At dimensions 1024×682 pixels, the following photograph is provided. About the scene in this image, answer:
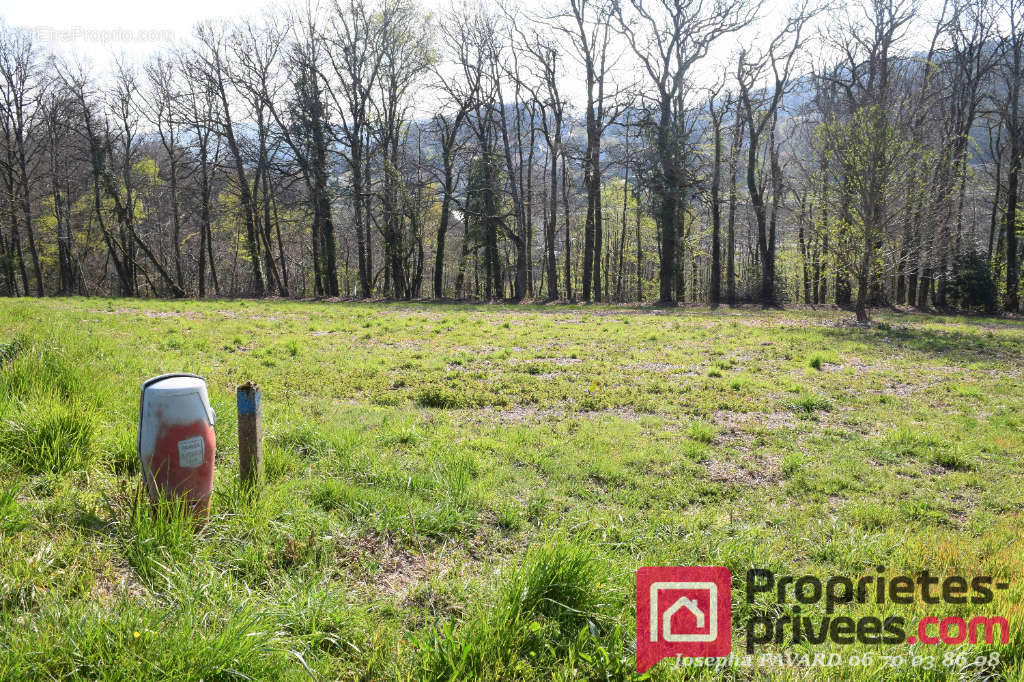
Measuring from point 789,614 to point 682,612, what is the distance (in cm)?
58

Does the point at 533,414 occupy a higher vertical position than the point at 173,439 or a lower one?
lower

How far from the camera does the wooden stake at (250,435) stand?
312 centimetres

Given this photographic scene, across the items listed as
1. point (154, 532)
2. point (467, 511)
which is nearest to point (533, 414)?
point (467, 511)

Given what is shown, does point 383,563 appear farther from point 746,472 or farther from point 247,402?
point 746,472

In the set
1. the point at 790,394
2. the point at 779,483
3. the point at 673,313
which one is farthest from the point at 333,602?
the point at 673,313

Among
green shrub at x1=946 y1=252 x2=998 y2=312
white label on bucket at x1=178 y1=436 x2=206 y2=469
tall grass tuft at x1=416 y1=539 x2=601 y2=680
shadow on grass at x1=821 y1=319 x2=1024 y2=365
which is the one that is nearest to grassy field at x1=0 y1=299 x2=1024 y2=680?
tall grass tuft at x1=416 y1=539 x2=601 y2=680

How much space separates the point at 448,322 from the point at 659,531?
12.8m

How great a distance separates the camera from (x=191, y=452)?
108 inches

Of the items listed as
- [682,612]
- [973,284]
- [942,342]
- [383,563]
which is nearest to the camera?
[682,612]

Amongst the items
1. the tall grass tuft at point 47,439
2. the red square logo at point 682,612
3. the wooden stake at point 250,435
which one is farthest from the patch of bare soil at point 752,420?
the tall grass tuft at point 47,439

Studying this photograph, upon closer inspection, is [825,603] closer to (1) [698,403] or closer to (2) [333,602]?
(2) [333,602]

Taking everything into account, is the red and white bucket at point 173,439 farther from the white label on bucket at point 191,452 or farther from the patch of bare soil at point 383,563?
the patch of bare soil at point 383,563

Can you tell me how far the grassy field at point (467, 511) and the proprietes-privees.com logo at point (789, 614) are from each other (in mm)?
78

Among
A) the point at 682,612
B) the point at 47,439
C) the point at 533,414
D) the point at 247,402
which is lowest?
the point at 682,612
